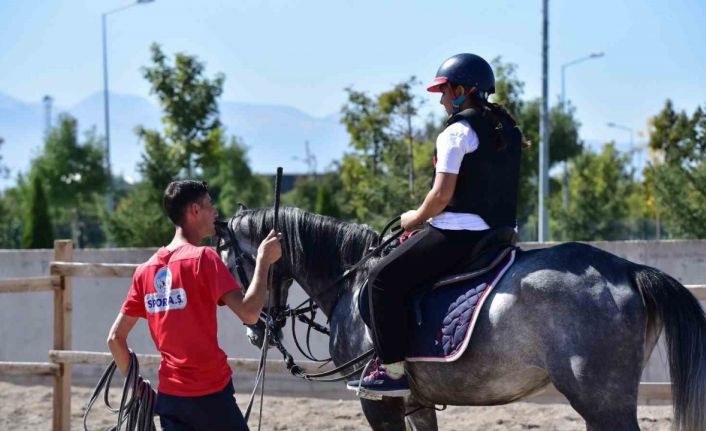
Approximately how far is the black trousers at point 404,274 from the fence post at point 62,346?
4.17 metres

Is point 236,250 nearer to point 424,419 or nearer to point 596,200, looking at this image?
point 424,419

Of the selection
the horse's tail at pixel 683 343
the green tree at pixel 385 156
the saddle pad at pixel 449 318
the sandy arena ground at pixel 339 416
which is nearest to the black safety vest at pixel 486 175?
the saddle pad at pixel 449 318

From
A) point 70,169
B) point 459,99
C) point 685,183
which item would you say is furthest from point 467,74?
point 70,169

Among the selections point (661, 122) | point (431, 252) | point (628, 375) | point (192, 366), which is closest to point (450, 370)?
point (431, 252)

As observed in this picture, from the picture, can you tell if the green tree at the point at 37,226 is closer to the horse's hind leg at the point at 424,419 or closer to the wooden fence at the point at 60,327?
the wooden fence at the point at 60,327

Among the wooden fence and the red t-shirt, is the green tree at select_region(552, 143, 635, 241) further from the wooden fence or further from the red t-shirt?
the red t-shirt

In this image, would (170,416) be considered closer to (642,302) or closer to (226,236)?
(226,236)

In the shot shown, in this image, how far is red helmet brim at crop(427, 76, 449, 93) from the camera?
190 inches

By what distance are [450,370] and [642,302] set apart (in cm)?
99

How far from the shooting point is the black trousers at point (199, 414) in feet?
13.5

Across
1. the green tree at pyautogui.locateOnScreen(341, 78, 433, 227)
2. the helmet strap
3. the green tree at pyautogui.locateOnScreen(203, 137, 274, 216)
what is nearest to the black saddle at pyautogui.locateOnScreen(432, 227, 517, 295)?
the helmet strap

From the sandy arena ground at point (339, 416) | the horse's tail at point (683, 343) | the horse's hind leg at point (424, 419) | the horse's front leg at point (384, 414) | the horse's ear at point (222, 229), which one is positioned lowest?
the sandy arena ground at point (339, 416)

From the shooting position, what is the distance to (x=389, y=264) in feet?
15.5

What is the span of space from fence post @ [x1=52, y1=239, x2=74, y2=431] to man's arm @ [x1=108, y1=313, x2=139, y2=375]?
12.6 feet
